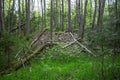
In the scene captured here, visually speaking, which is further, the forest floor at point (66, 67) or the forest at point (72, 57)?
the forest floor at point (66, 67)

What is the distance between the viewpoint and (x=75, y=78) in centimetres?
839

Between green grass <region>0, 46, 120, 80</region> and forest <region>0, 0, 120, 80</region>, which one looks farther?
green grass <region>0, 46, 120, 80</region>

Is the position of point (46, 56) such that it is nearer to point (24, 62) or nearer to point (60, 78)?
point (24, 62)

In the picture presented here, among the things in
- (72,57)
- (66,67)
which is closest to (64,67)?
(66,67)

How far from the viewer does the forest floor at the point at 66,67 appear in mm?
8414

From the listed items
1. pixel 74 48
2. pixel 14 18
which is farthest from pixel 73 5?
pixel 74 48

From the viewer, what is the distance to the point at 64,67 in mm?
9633

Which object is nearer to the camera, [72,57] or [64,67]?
[64,67]

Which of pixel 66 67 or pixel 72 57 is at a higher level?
pixel 72 57

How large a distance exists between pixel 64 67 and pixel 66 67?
11cm

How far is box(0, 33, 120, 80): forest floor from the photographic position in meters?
8.41

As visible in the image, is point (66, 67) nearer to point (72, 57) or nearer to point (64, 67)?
point (64, 67)

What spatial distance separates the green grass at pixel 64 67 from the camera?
8.49 meters

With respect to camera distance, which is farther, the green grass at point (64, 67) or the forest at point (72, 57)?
the green grass at point (64, 67)
